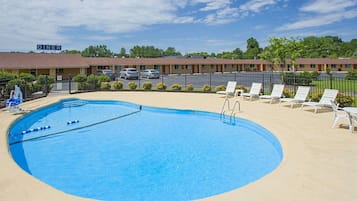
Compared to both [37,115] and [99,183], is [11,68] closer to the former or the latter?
[37,115]

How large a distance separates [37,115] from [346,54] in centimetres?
9987

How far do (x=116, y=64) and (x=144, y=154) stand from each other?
135ft

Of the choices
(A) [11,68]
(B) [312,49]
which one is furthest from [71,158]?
(B) [312,49]

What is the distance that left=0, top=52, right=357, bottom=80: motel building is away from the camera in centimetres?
3656

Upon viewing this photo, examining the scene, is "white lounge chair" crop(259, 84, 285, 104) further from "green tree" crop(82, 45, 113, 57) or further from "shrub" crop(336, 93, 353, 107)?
"green tree" crop(82, 45, 113, 57)

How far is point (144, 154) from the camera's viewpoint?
7.68 m

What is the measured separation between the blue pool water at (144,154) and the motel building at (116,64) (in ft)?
37.2

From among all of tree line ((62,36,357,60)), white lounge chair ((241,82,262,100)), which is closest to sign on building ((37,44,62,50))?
white lounge chair ((241,82,262,100))

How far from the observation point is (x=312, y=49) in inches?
3533

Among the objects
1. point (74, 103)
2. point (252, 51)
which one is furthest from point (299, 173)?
point (252, 51)

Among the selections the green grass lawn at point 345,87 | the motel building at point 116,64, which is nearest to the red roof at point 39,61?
the motel building at point 116,64

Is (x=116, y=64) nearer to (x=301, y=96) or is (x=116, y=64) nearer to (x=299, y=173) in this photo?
(x=301, y=96)

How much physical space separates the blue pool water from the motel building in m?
11.3

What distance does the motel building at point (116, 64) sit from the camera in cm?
3656
